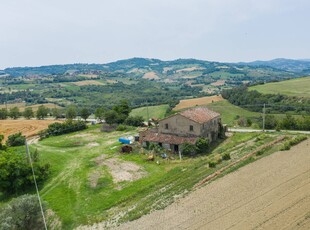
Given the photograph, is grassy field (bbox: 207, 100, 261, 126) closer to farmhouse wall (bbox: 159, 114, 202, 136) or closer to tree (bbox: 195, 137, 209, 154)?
farmhouse wall (bbox: 159, 114, 202, 136)

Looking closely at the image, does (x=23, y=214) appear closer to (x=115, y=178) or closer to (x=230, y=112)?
(x=115, y=178)

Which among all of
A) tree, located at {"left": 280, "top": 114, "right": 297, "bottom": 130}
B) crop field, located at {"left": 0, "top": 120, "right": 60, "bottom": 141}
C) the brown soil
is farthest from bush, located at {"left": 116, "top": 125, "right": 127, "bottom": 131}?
tree, located at {"left": 280, "top": 114, "right": 297, "bottom": 130}

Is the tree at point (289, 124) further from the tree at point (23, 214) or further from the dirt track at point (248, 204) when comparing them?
the tree at point (23, 214)

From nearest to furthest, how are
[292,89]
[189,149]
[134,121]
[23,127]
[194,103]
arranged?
[189,149], [134,121], [23,127], [292,89], [194,103]

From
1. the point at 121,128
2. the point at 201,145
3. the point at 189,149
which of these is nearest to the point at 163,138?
the point at 189,149

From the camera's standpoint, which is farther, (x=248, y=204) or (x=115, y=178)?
(x=115, y=178)

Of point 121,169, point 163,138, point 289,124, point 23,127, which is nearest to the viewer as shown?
point 121,169

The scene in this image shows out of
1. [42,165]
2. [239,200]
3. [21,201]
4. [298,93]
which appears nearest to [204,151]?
[239,200]

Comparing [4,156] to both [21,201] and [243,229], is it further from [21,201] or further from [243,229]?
[243,229]
